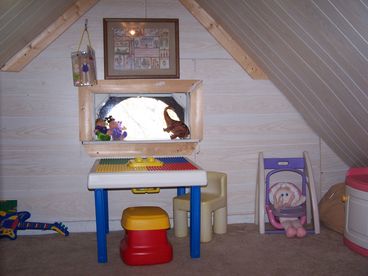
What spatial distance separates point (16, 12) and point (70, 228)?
1.64 metres

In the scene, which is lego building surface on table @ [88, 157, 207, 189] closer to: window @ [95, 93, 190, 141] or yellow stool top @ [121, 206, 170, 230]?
yellow stool top @ [121, 206, 170, 230]

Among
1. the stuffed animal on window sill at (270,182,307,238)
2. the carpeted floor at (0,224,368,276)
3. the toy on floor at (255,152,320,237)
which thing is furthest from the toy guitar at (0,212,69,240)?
the stuffed animal on window sill at (270,182,307,238)

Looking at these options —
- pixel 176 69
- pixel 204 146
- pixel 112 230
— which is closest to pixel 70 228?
pixel 112 230

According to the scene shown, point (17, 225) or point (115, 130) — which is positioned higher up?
point (115, 130)

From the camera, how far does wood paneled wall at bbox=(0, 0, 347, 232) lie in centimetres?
293

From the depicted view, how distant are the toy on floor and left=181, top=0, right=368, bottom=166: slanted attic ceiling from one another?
347mm

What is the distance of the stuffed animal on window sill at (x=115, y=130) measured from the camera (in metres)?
3.00

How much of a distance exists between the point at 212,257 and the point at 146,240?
0.43m

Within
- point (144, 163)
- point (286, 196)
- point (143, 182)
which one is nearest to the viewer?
point (143, 182)

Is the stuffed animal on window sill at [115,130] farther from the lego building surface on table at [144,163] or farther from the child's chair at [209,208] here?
the child's chair at [209,208]

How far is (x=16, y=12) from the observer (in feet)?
6.82

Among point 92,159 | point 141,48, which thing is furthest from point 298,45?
point 92,159

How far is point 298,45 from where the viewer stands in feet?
7.39

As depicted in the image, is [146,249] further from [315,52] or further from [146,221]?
[315,52]
